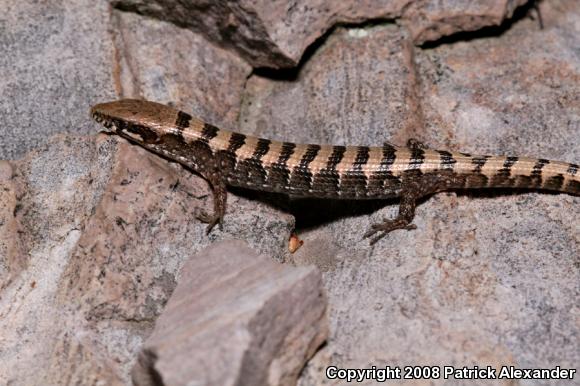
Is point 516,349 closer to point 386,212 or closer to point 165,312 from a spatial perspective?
point 386,212

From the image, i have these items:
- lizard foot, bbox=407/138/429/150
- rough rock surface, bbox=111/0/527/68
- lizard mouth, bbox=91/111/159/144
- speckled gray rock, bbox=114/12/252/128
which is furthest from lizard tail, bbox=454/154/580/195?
lizard mouth, bbox=91/111/159/144

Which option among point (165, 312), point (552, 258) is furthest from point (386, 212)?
point (165, 312)

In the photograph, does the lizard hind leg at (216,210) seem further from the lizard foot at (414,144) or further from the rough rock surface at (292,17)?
the lizard foot at (414,144)

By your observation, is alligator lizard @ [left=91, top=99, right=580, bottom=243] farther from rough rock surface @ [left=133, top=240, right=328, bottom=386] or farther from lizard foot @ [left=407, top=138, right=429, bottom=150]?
rough rock surface @ [left=133, top=240, right=328, bottom=386]

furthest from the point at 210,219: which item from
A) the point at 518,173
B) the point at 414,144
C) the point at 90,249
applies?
the point at 518,173

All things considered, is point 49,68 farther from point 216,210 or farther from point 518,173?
point 518,173
